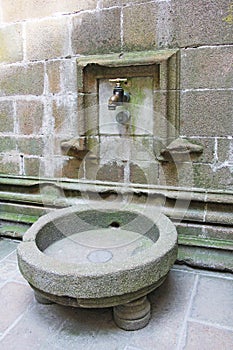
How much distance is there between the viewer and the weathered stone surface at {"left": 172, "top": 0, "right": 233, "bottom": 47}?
6.44ft

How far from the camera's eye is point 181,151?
2203mm

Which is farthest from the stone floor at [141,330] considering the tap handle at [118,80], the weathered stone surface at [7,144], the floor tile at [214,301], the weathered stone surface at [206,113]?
the tap handle at [118,80]

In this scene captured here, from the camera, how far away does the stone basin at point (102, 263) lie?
4.92ft

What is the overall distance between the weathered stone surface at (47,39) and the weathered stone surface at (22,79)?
0.31 ft

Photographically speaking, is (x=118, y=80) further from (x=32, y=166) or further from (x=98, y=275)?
(x=98, y=275)

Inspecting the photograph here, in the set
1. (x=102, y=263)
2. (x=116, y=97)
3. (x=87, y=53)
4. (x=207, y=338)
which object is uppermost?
(x=87, y=53)

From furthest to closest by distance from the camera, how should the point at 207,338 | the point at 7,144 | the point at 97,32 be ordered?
the point at 7,144, the point at 97,32, the point at 207,338

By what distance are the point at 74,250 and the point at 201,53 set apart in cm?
147

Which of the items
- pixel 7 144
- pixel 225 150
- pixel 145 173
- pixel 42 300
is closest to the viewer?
pixel 42 300

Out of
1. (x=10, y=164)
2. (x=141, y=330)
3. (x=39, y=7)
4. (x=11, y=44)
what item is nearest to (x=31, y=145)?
(x=10, y=164)

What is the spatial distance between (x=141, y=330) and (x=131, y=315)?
0.09m

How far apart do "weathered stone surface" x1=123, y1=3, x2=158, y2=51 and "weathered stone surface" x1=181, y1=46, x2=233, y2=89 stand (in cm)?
25

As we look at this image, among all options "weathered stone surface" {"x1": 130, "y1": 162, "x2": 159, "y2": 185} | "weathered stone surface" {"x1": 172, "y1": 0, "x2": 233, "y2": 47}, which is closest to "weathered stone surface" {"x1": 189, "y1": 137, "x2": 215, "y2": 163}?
"weathered stone surface" {"x1": 130, "y1": 162, "x2": 159, "y2": 185}

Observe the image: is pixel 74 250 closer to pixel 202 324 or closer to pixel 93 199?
pixel 93 199
